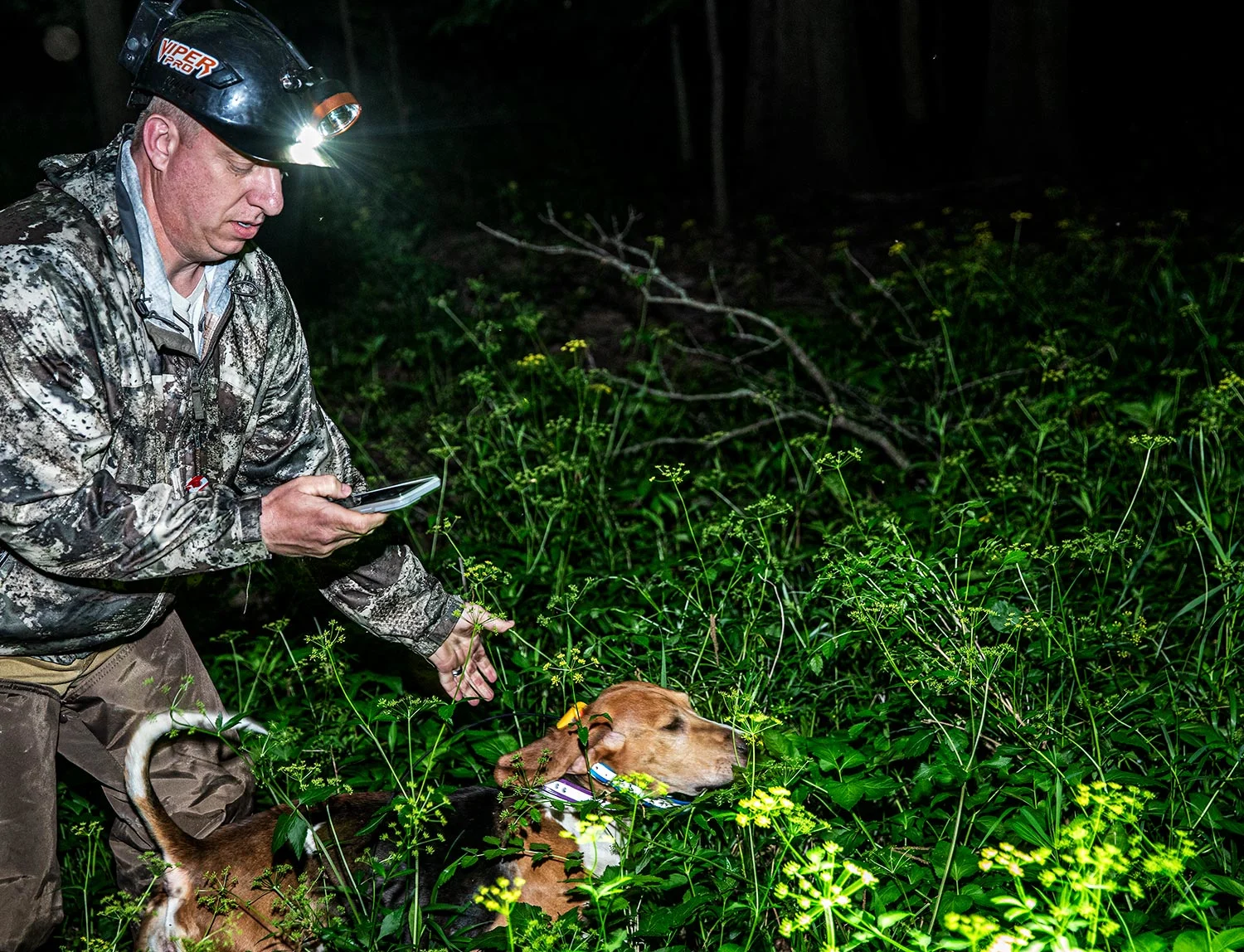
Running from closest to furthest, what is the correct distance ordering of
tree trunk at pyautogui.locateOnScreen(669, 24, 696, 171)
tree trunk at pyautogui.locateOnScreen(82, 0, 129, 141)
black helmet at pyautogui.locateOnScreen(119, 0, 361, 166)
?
black helmet at pyautogui.locateOnScreen(119, 0, 361, 166)
tree trunk at pyautogui.locateOnScreen(82, 0, 129, 141)
tree trunk at pyautogui.locateOnScreen(669, 24, 696, 171)

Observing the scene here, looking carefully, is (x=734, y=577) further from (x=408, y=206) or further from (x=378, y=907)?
(x=408, y=206)

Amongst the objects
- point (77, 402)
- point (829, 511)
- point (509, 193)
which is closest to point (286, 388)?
point (77, 402)

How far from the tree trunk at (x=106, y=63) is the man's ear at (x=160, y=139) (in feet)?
24.9

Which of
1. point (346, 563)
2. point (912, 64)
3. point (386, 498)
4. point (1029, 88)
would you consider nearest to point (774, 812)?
point (386, 498)

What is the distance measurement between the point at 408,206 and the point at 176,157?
525 inches

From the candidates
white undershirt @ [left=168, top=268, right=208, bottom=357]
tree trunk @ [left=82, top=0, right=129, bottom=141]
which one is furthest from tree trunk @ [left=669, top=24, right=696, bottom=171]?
white undershirt @ [left=168, top=268, right=208, bottom=357]

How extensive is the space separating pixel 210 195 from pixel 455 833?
2.06 m

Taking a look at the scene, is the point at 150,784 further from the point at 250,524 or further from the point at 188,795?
the point at 250,524

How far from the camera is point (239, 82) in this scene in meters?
3.13

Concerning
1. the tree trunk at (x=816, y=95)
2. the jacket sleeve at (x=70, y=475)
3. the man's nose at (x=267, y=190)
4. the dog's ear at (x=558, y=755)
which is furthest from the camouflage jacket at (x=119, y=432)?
the tree trunk at (x=816, y=95)

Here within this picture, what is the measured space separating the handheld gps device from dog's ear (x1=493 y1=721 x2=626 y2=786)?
0.83 metres

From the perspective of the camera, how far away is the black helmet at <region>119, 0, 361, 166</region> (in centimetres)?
313

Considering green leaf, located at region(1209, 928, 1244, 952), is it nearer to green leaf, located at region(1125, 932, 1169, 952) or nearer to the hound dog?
green leaf, located at region(1125, 932, 1169, 952)

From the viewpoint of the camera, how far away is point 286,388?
3.79m
